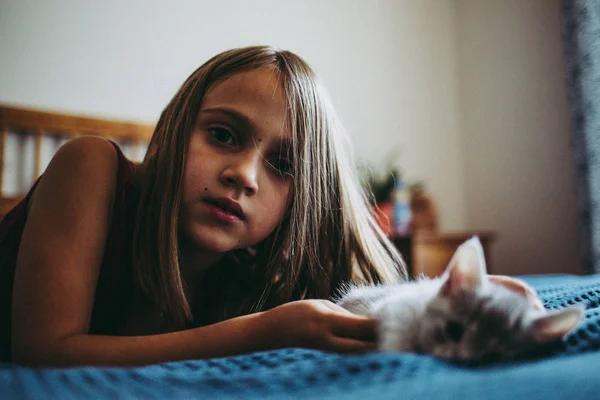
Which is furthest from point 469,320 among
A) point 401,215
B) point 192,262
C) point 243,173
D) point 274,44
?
point 274,44

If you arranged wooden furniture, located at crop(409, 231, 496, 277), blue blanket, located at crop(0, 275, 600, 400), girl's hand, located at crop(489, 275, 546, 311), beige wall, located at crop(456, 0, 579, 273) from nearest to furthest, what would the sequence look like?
blue blanket, located at crop(0, 275, 600, 400), girl's hand, located at crop(489, 275, 546, 311), wooden furniture, located at crop(409, 231, 496, 277), beige wall, located at crop(456, 0, 579, 273)

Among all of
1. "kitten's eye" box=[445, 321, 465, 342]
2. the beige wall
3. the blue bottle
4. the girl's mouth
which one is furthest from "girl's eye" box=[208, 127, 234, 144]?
the beige wall

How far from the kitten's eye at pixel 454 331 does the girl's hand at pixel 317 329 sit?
8 cm

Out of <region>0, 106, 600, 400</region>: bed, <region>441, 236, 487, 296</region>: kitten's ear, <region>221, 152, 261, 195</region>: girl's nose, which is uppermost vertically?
<region>221, 152, 261, 195</region>: girl's nose

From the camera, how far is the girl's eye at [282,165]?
77 cm

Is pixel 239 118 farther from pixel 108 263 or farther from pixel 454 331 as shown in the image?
pixel 454 331

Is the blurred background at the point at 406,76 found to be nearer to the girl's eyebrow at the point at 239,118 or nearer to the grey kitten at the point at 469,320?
the girl's eyebrow at the point at 239,118

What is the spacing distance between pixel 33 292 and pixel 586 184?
96.1 inches

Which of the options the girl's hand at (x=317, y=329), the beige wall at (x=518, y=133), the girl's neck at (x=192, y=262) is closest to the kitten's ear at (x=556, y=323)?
the girl's hand at (x=317, y=329)

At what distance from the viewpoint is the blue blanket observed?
12.0 inches

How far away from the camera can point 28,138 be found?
67.1 inches

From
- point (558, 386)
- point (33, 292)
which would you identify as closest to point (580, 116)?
point (558, 386)

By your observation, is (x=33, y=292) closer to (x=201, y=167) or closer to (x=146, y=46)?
(x=201, y=167)

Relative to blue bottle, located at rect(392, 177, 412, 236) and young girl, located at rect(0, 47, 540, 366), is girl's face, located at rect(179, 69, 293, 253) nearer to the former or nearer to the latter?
young girl, located at rect(0, 47, 540, 366)
